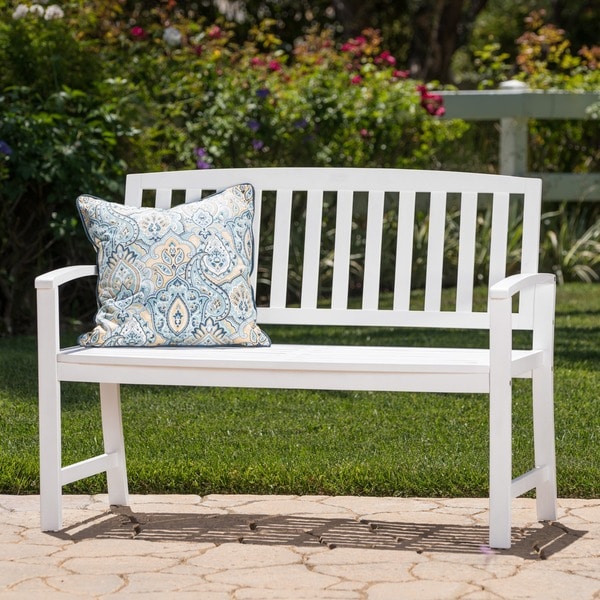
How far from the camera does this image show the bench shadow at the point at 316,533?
331 cm

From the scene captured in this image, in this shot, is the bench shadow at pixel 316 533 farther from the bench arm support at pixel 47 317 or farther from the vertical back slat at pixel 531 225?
the vertical back slat at pixel 531 225

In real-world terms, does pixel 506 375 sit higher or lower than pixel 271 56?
lower

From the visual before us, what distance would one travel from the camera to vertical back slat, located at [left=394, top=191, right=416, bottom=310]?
151 inches

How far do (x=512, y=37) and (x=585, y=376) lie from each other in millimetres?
22544

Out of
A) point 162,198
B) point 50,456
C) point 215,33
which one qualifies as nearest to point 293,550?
point 50,456

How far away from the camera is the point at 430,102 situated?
9.71m

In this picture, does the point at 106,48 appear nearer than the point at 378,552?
No

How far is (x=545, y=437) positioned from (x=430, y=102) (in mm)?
6486

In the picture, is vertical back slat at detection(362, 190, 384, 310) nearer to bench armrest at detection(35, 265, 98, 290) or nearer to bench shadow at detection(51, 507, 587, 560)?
bench shadow at detection(51, 507, 587, 560)

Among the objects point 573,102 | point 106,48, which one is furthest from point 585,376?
point 573,102

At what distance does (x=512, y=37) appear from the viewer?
27.2 metres

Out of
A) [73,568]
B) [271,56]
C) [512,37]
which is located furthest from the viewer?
[512,37]

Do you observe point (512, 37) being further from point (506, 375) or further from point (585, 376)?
point (506, 375)

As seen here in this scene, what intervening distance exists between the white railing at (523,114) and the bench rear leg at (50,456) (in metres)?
7.46
